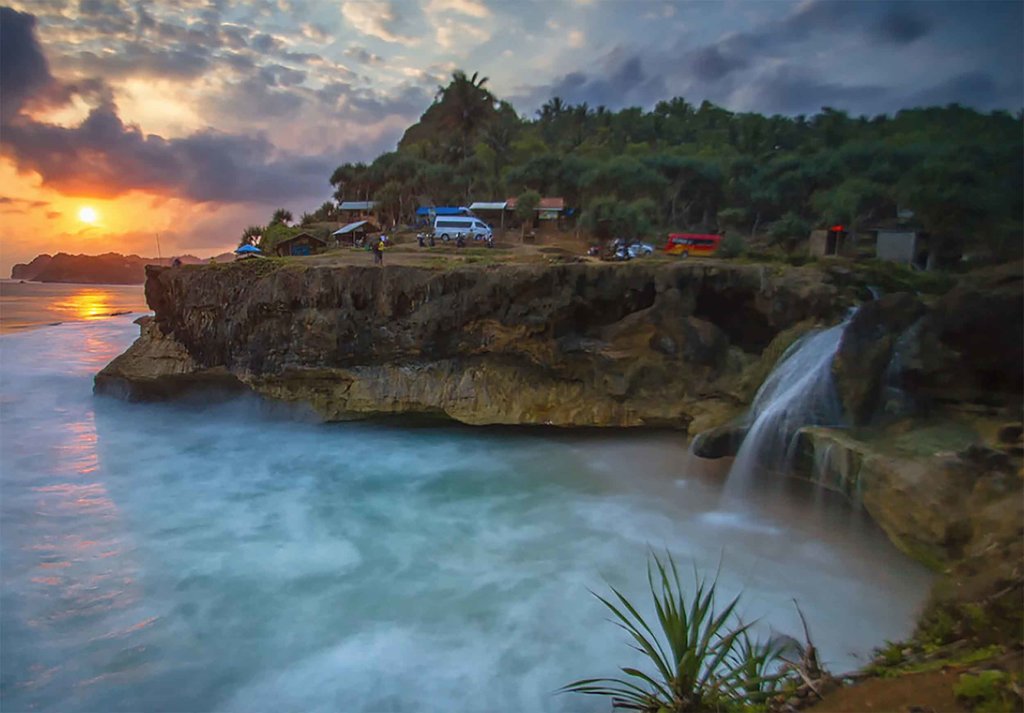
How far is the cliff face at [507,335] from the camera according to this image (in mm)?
13352

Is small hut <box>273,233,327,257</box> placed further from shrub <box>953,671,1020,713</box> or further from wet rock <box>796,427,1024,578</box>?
shrub <box>953,671,1020,713</box>

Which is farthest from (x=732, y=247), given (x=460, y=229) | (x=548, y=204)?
(x=548, y=204)

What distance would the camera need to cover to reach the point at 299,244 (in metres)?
28.8

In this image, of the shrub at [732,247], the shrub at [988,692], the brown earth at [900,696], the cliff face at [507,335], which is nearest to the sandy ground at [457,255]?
the cliff face at [507,335]

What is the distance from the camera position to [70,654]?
268 inches

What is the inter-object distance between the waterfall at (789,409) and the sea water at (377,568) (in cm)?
74

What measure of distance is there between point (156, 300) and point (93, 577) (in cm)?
1211

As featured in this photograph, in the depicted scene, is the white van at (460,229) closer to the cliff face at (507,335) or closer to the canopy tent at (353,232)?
the canopy tent at (353,232)

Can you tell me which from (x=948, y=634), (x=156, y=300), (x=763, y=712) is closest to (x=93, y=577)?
(x=763, y=712)

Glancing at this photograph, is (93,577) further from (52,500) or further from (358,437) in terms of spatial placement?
(358,437)

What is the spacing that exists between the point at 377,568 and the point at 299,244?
23740 millimetres

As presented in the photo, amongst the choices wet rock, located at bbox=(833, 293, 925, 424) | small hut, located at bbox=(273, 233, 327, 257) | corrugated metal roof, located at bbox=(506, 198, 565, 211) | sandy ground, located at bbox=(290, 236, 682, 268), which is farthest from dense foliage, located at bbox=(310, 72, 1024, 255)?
small hut, located at bbox=(273, 233, 327, 257)

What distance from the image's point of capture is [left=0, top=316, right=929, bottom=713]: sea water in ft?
21.0

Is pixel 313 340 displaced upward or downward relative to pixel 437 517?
upward
